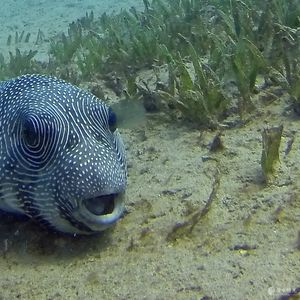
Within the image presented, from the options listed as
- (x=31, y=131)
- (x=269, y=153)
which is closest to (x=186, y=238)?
(x=269, y=153)

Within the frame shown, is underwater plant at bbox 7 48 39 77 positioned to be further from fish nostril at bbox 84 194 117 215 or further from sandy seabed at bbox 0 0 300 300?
fish nostril at bbox 84 194 117 215

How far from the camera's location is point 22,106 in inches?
137

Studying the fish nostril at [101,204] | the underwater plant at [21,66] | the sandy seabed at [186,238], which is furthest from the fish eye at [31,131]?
the underwater plant at [21,66]

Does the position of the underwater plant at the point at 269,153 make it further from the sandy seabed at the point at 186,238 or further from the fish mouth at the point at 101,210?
the fish mouth at the point at 101,210

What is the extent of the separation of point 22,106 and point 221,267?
5.87ft

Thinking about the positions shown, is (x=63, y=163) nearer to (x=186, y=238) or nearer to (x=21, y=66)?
(x=186, y=238)

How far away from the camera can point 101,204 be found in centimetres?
320

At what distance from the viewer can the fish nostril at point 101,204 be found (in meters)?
3.11

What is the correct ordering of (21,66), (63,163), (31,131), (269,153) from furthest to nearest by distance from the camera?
(21,66) → (269,153) → (31,131) → (63,163)

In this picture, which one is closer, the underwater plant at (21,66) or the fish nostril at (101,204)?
the fish nostril at (101,204)

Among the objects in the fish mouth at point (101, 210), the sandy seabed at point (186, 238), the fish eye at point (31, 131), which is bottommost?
the sandy seabed at point (186, 238)

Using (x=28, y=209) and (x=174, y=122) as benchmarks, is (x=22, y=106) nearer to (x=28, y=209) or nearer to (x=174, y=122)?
(x=28, y=209)

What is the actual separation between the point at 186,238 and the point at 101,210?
58 cm

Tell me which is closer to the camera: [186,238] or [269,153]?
[186,238]
